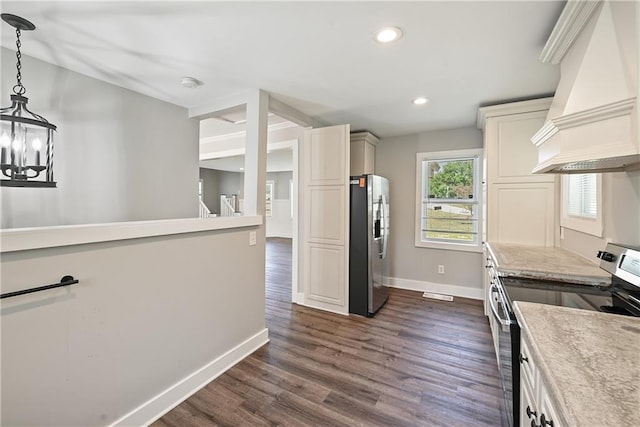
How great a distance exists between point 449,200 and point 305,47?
3.12m

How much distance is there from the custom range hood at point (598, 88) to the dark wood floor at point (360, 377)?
165 cm

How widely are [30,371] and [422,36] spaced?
2795 millimetres

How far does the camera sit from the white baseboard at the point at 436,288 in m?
3.78

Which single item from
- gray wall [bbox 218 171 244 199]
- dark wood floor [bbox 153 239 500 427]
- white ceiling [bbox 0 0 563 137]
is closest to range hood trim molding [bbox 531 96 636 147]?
white ceiling [bbox 0 0 563 137]

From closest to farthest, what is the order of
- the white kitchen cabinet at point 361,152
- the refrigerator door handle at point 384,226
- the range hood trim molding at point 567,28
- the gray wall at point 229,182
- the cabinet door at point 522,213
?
1. the range hood trim molding at point 567,28
2. the cabinet door at point 522,213
3. the refrigerator door handle at point 384,226
4. the white kitchen cabinet at point 361,152
5. the gray wall at point 229,182

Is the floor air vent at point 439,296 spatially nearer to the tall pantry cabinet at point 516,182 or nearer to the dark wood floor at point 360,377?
the dark wood floor at point 360,377

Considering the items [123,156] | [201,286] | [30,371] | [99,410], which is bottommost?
[99,410]

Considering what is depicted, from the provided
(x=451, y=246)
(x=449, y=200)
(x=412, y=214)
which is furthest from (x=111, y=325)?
(x=449, y=200)

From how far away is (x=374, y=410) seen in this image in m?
1.75

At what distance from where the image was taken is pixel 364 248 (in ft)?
10.6

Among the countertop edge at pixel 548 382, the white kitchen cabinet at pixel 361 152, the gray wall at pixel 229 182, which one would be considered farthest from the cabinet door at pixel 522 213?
the gray wall at pixel 229 182

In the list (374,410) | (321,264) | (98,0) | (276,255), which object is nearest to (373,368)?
(374,410)

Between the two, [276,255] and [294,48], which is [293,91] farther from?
[276,255]

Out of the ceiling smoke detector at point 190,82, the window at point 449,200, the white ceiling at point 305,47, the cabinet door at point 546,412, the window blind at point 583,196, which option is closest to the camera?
the cabinet door at point 546,412
